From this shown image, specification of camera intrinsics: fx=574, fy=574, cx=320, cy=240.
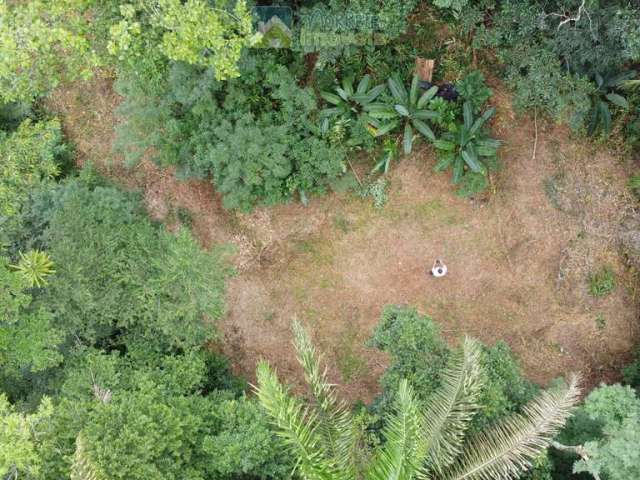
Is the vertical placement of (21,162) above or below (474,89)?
above

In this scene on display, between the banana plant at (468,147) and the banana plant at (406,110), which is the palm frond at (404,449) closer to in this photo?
the banana plant at (468,147)

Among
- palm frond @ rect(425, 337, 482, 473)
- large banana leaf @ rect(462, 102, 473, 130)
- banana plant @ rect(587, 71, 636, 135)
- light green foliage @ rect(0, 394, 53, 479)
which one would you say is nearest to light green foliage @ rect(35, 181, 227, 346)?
light green foliage @ rect(0, 394, 53, 479)

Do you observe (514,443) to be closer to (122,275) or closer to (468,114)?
(468,114)

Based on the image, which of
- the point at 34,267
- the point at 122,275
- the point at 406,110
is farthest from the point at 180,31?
the point at 406,110

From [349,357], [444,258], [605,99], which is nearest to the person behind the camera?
[605,99]

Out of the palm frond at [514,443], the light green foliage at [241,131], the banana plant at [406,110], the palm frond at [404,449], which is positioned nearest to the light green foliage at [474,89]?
the banana plant at [406,110]

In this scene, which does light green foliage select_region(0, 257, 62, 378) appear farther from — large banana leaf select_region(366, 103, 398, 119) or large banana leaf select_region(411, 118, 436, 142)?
large banana leaf select_region(411, 118, 436, 142)
